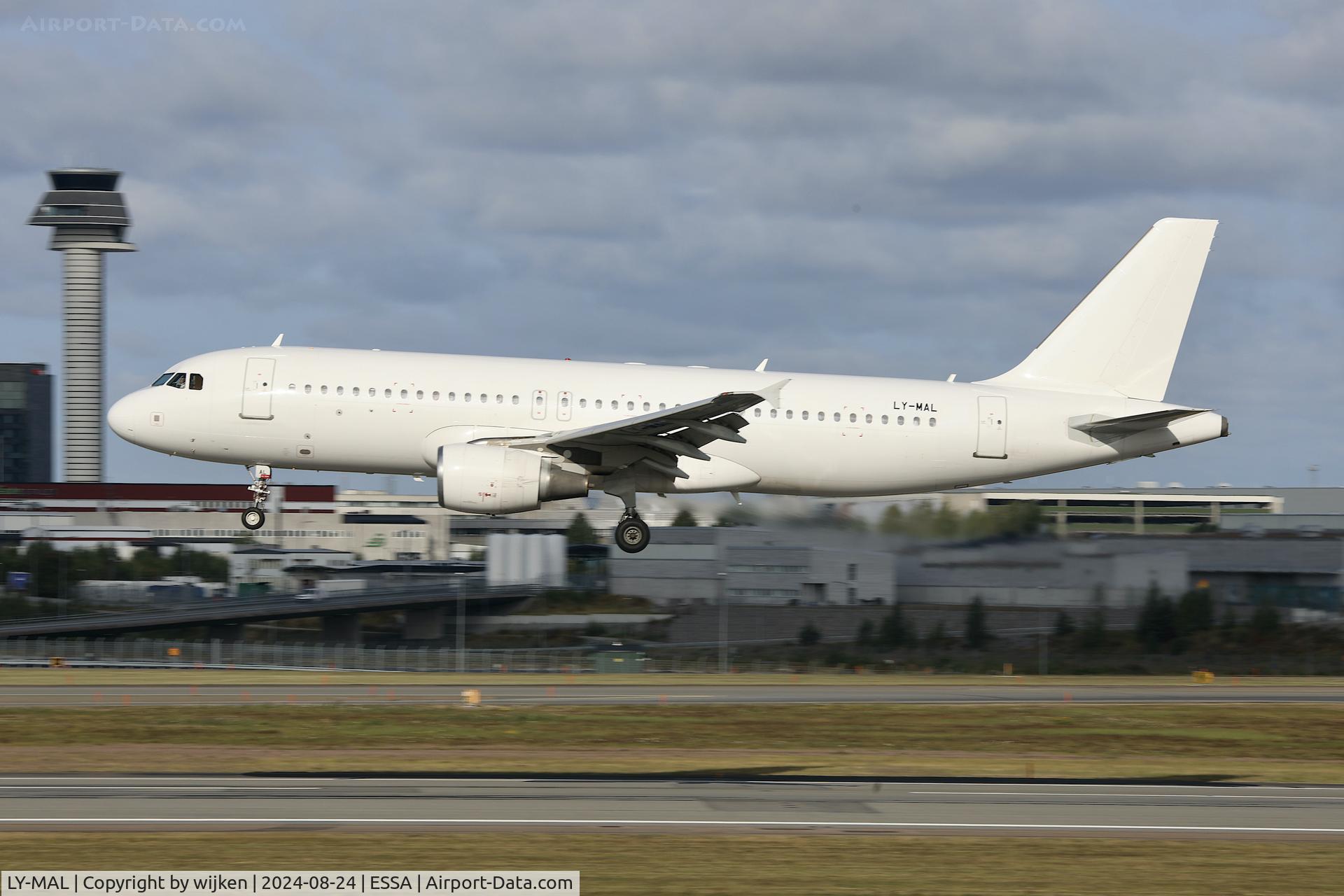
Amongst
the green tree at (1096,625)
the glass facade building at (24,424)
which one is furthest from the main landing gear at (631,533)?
the glass facade building at (24,424)

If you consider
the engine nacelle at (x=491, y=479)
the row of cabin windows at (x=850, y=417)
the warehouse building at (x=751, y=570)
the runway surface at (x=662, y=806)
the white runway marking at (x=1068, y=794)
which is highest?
the row of cabin windows at (x=850, y=417)

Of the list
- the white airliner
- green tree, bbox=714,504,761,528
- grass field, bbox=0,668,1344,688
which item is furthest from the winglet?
grass field, bbox=0,668,1344,688

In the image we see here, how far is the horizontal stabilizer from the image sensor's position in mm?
30328

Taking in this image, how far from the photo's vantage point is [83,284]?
160750 millimetres

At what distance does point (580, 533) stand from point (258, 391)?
34.1 m

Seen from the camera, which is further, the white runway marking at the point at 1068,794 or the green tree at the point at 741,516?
the green tree at the point at 741,516

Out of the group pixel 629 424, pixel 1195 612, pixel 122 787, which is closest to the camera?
pixel 122 787

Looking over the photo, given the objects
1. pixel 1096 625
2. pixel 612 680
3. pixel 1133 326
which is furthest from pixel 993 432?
pixel 1096 625

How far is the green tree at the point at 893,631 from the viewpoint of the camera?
45406 millimetres

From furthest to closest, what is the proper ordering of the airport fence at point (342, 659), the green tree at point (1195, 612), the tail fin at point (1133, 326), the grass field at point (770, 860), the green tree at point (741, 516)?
the airport fence at point (342, 659) → the green tree at point (1195, 612) → the green tree at point (741, 516) → the tail fin at point (1133, 326) → the grass field at point (770, 860)

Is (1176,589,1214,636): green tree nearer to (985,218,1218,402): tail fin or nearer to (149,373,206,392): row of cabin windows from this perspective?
(985,218,1218,402): tail fin

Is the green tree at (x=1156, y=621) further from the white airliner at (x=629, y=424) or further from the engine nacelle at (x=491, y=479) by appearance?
the engine nacelle at (x=491, y=479)

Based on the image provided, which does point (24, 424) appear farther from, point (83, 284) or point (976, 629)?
point (976, 629)

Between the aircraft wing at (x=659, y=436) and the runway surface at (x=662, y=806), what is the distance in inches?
300
